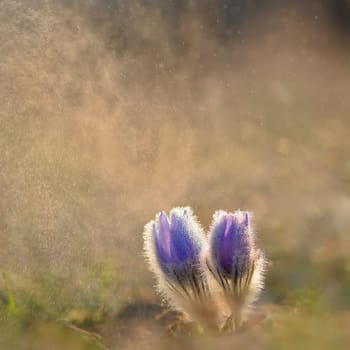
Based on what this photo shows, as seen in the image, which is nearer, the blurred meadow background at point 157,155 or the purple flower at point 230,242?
the purple flower at point 230,242

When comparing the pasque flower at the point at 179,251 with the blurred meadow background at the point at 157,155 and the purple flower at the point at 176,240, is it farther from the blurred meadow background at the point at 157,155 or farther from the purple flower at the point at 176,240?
the blurred meadow background at the point at 157,155

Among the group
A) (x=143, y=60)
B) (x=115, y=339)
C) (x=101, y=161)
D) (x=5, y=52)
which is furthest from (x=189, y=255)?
(x=143, y=60)

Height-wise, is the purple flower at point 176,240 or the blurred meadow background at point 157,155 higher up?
the blurred meadow background at point 157,155

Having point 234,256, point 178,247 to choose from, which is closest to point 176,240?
point 178,247

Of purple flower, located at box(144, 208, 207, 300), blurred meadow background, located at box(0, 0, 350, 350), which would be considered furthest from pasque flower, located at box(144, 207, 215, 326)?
blurred meadow background, located at box(0, 0, 350, 350)

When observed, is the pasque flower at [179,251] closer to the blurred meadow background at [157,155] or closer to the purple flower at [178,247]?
the purple flower at [178,247]

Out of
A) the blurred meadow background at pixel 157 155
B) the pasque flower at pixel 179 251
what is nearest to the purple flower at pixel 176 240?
the pasque flower at pixel 179 251

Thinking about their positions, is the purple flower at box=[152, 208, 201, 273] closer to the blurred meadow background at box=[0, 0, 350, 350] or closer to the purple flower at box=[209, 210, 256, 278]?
the purple flower at box=[209, 210, 256, 278]
